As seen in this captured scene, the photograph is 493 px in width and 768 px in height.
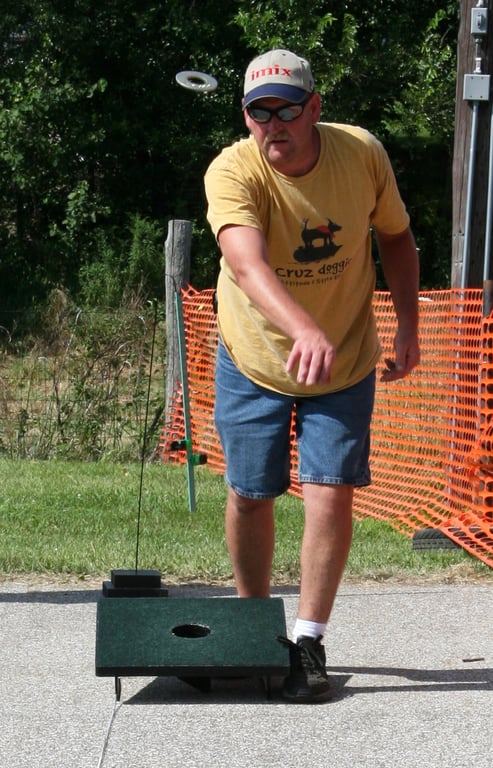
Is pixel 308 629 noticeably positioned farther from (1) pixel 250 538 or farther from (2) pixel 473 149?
(2) pixel 473 149

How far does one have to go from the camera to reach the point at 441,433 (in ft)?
25.0

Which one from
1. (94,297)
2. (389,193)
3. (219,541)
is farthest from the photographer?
(94,297)

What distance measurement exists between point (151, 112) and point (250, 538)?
18.7m

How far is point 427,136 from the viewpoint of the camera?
2047 centimetres

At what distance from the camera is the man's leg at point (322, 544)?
13.7ft

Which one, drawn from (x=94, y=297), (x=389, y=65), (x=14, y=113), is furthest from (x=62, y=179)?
(x=389, y=65)

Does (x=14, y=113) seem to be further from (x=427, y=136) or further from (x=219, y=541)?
(x=219, y=541)

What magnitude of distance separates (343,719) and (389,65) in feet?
55.6

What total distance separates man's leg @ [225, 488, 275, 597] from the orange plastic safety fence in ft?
6.00

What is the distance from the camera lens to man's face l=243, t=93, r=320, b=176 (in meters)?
4.00

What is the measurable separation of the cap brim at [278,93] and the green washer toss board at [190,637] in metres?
1.58

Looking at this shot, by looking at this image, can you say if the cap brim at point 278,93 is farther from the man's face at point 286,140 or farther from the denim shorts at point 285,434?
the denim shorts at point 285,434

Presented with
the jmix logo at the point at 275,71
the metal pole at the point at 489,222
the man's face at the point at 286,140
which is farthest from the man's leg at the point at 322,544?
the metal pole at the point at 489,222

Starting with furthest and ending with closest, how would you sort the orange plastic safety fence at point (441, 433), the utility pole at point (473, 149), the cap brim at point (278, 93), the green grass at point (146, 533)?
the utility pole at point (473, 149) → the orange plastic safety fence at point (441, 433) → the green grass at point (146, 533) → the cap brim at point (278, 93)
